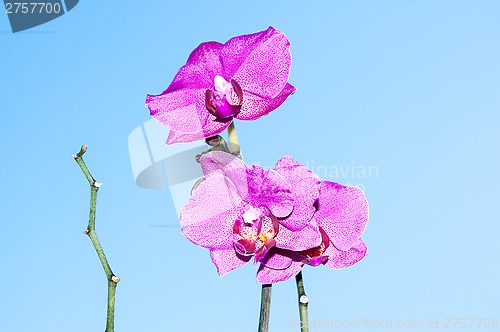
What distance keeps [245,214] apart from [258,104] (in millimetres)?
127

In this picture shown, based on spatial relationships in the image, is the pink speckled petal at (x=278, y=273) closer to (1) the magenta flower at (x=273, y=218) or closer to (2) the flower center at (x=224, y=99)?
(1) the magenta flower at (x=273, y=218)

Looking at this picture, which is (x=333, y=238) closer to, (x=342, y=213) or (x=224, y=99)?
(x=342, y=213)

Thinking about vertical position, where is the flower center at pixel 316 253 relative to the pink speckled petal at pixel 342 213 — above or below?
below

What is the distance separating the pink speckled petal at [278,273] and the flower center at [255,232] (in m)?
0.03

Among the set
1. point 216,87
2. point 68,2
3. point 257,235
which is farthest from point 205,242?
point 68,2

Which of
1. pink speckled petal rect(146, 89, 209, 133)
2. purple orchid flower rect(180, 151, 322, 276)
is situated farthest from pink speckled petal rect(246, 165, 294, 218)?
pink speckled petal rect(146, 89, 209, 133)

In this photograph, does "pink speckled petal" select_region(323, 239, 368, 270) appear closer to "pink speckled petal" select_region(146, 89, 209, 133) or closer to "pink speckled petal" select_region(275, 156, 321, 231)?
"pink speckled petal" select_region(275, 156, 321, 231)

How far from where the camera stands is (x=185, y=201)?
0.68 metres

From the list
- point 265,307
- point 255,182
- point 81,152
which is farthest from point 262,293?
point 81,152

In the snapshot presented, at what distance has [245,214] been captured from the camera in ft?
2.02

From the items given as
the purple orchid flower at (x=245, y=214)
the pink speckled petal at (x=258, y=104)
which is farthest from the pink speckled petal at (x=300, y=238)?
the pink speckled petal at (x=258, y=104)

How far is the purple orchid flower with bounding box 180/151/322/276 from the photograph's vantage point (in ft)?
1.96

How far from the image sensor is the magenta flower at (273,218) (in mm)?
599

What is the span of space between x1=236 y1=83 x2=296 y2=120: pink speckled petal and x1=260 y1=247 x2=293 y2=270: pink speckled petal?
0.14 meters
